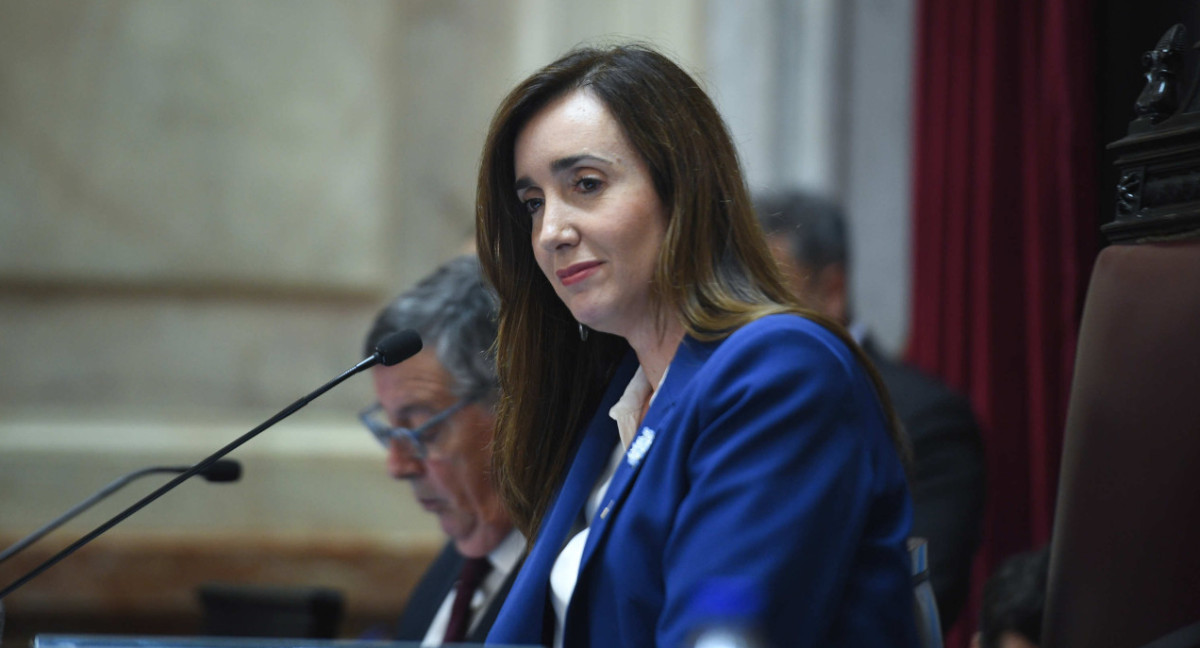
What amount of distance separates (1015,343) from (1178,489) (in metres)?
2.06

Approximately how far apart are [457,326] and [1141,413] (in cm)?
132

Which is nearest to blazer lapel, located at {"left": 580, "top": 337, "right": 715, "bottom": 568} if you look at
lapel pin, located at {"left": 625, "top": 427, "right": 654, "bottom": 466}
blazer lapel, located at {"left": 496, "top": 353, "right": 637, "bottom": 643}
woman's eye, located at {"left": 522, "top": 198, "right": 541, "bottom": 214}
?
lapel pin, located at {"left": 625, "top": 427, "right": 654, "bottom": 466}

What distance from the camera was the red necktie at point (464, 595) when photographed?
2.35m

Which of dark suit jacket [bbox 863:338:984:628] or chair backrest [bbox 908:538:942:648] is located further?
dark suit jacket [bbox 863:338:984:628]

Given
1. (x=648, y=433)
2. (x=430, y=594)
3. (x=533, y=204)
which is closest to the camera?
(x=648, y=433)

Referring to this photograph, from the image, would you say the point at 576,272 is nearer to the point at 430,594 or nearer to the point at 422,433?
the point at 422,433

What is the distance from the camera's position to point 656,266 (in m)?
1.72

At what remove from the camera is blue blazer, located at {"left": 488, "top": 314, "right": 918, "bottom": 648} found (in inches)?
55.4

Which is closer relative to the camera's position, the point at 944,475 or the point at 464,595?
the point at 464,595

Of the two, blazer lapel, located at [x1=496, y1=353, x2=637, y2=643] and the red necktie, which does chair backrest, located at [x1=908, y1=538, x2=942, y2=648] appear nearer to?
blazer lapel, located at [x1=496, y1=353, x2=637, y2=643]

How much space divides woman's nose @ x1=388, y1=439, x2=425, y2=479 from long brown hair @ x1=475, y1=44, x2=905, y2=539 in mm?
463

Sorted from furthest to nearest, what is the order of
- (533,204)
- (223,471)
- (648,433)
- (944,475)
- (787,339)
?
(944,475) < (223,471) < (533,204) < (648,433) < (787,339)

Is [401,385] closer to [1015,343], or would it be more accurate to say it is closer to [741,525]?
[741,525]

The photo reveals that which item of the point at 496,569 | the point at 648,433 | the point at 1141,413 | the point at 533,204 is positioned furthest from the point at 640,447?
the point at 496,569
